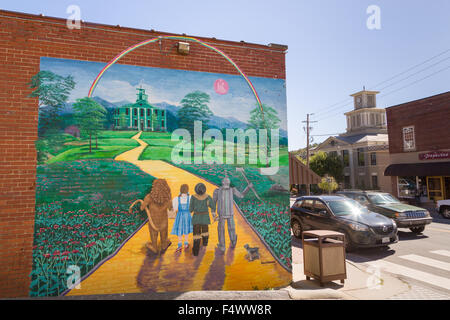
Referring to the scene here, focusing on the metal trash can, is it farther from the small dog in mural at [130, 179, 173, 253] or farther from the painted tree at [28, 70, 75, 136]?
the painted tree at [28, 70, 75, 136]

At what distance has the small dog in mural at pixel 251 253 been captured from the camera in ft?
18.1

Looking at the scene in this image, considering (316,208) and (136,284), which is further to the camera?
(316,208)

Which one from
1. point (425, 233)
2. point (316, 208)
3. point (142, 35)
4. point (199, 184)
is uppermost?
point (142, 35)

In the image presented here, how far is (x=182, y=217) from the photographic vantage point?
17.6 ft

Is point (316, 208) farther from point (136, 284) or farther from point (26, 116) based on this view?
point (26, 116)

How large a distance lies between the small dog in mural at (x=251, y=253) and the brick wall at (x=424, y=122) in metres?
20.5

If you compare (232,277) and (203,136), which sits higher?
(203,136)

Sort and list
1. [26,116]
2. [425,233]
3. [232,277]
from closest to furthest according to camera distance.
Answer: [26,116] < [232,277] < [425,233]

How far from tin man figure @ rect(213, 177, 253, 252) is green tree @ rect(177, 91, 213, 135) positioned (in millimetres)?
1326

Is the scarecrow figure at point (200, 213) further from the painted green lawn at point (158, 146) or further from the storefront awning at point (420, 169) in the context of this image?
the storefront awning at point (420, 169)

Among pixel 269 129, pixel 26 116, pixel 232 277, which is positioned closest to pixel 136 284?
pixel 232 277

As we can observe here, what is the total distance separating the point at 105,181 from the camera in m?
5.12

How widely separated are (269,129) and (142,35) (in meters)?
3.24

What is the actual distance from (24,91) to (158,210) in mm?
3216
